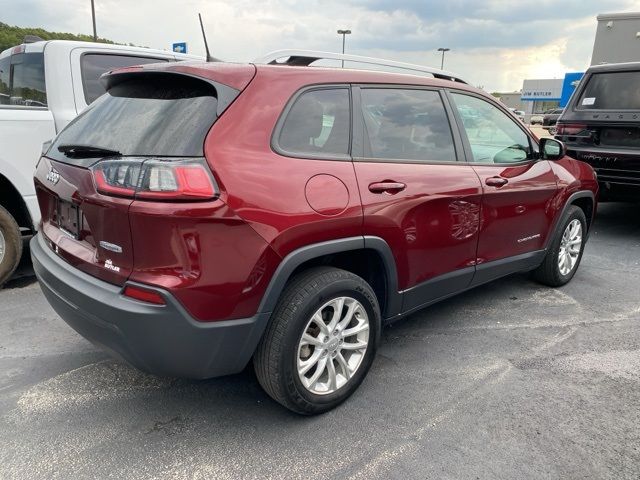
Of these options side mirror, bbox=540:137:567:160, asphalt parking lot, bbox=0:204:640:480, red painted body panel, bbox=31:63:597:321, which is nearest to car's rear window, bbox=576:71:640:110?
side mirror, bbox=540:137:567:160

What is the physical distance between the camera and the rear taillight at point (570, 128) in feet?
19.8

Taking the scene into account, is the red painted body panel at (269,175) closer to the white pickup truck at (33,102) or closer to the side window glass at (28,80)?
the white pickup truck at (33,102)

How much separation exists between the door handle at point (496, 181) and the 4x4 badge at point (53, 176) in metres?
2.51

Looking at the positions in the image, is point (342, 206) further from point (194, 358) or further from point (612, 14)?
point (612, 14)

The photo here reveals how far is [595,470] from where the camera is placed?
2225 millimetres

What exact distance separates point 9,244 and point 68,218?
2058 millimetres

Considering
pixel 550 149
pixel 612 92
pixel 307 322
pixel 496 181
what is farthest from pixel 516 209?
pixel 612 92

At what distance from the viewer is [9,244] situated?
4035 mm

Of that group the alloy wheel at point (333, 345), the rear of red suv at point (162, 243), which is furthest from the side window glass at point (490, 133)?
the rear of red suv at point (162, 243)

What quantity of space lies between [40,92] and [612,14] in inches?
641

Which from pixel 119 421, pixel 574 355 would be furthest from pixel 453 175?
pixel 119 421

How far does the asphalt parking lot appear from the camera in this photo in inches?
87.9

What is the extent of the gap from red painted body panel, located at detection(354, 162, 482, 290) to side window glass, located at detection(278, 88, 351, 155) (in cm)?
19

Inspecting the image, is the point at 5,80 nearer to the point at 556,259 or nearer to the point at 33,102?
the point at 33,102
